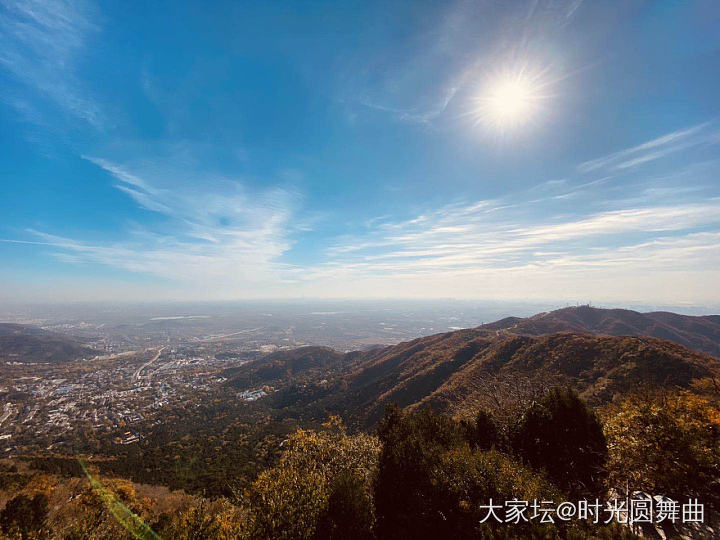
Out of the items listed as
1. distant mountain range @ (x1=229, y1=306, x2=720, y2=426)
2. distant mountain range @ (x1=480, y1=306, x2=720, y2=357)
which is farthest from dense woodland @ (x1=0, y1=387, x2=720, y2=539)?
distant mountain range @ (x1=480, y1=306, x2=720, y2=357)

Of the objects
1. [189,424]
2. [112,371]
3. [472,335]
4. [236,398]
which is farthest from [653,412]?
[112,371]

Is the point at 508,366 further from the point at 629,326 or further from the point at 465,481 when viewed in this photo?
the point at 629,326

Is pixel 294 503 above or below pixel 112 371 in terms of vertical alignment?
above

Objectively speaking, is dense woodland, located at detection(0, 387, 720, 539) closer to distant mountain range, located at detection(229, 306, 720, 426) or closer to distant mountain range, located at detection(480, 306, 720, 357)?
distant mountain range, located at detection(229, 306, 720, 426)

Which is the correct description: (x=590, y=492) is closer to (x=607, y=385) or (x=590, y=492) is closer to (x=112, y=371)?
(x=607, y=385)

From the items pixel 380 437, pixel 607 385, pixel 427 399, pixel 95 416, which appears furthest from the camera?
pixel 95 416

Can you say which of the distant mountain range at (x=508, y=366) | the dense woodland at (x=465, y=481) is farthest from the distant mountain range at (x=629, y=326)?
the dense woodland at (x=465, y=481)

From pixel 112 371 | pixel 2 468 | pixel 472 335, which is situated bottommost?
pixel 112 371

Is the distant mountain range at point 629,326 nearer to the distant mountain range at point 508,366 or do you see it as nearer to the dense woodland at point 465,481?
the distant mountain range at point 508,366
